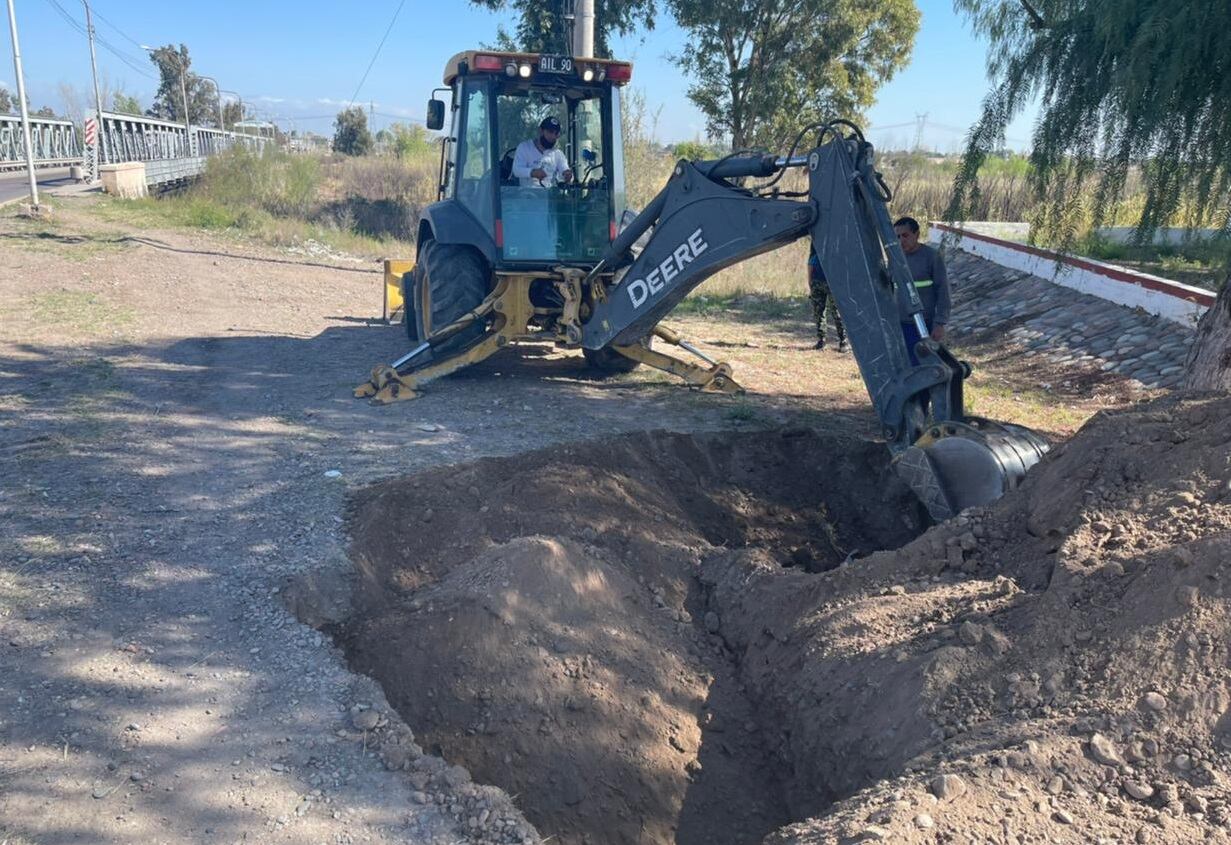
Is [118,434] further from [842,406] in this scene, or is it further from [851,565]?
[842,406]

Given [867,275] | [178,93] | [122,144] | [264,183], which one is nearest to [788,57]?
[264,183]

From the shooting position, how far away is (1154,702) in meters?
2.95

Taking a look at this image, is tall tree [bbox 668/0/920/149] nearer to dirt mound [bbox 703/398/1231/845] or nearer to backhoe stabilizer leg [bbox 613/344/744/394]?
backhoe stabilizer leg [bbox 613/344/744/394]

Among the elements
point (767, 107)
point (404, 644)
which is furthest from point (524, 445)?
point (767, 107)

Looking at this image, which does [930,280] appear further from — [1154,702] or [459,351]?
[1154,702]

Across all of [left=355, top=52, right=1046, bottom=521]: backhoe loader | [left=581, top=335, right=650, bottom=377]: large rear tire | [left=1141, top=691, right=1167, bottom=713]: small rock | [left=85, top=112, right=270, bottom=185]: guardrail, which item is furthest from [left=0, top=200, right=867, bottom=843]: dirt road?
[left=85, top=112, right=270, bottom=185]: guardrail

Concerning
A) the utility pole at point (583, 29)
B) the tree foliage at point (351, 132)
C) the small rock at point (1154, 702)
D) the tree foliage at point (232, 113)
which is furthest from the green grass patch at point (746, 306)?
the tree foliage at point (232, 113)

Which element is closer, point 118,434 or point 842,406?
point 118,434

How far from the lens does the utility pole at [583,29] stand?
40.2 ft

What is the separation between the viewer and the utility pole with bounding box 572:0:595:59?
12.2 metres

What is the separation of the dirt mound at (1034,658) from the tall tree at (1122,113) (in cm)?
151

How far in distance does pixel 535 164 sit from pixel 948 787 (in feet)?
20.7

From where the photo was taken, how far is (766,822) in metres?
3.76

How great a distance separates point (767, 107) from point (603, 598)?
59.8ft
